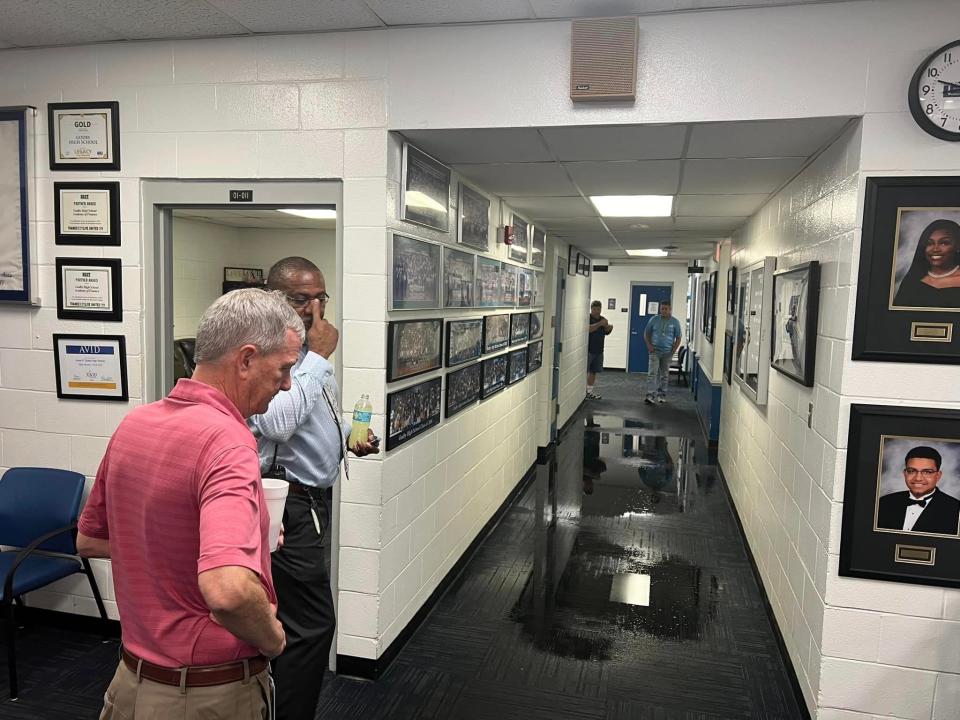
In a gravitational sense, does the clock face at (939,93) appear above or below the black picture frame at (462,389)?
above

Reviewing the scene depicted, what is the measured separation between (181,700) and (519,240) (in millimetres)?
4345

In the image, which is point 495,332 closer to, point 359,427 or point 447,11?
point 359,427

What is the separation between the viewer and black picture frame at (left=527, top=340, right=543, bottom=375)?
5.97 m

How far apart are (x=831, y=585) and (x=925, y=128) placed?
1669 mm

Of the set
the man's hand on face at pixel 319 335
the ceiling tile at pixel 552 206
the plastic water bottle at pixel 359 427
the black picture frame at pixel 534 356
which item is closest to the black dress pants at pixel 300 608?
the plastic water bottle at pixel 359 427

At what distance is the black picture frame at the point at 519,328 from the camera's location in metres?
5.21

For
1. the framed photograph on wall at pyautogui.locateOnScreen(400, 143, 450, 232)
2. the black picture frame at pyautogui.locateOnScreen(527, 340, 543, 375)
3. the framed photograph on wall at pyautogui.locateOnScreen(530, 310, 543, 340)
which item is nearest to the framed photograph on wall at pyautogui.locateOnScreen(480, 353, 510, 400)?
the black picture frame at pyautogui.locateOnScreen(527, 340, 543, 375)

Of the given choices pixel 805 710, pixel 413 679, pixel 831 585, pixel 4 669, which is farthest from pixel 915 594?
pixel 4 669

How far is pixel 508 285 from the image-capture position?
16.3 feet

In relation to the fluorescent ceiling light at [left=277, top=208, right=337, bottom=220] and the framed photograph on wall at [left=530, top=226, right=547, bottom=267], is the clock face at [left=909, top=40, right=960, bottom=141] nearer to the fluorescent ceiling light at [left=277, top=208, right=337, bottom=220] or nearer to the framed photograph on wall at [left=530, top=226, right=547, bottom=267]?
the fluorescent ceiling light at [left=277, top=208, right=337, bottom=220]

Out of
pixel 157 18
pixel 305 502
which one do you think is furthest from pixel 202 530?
pixel 157 18

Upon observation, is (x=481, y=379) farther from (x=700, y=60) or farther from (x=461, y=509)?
(x=700, y=60)

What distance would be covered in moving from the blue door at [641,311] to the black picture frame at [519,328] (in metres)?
9.22

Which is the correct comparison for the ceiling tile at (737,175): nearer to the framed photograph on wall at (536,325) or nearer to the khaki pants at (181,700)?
the framed photograph on wall at (536,325)
